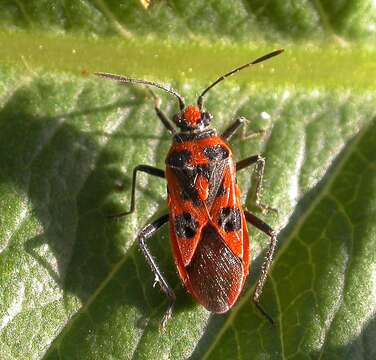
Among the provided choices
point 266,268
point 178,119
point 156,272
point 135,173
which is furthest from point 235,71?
point 156,272

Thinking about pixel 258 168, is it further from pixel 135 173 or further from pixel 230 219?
pixel 135 173

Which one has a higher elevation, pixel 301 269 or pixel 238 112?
pixel 238 112

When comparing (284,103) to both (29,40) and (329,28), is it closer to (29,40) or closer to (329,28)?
(329,28)

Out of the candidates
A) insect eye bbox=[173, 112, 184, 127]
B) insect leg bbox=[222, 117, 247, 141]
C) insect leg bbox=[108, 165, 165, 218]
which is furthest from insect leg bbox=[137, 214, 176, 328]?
insect leg bbox=[222, 117, 247, 141]

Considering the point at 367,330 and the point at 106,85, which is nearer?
the point at 367,330

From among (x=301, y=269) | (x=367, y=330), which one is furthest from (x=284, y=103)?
(x=367, y=330)

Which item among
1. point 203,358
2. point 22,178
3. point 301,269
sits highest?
point 22,178

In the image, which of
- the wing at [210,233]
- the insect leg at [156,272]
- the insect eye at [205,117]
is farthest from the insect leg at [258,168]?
the insect leg at [156,272]
